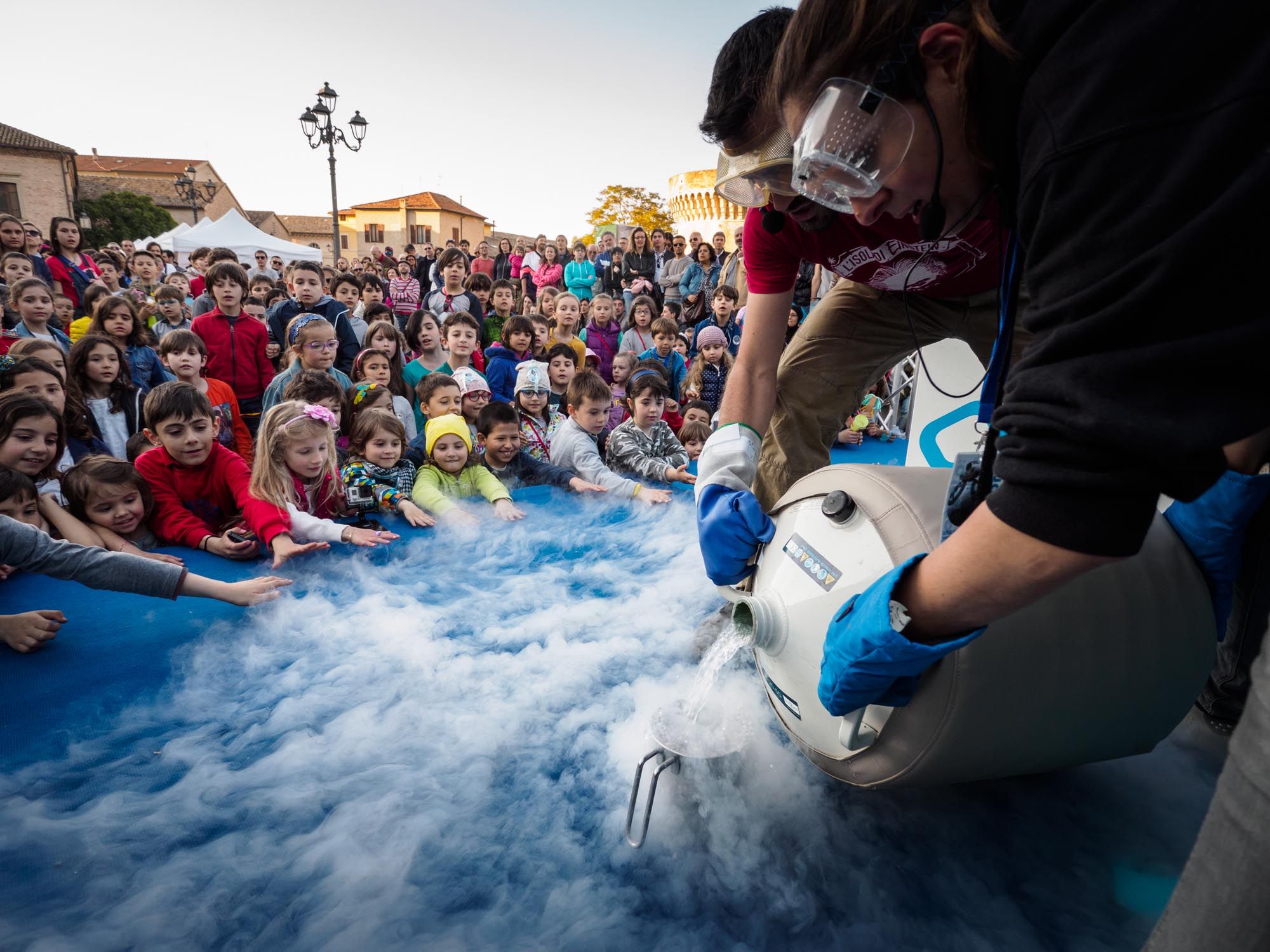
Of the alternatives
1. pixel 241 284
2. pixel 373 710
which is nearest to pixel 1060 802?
pixel 373 710

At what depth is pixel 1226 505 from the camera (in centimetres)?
132

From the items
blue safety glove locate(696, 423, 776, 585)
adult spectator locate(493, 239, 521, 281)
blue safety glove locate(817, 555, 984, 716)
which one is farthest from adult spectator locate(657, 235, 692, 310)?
blue safety glove locate(817, 555, 984, 716)

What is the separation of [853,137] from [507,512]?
297 centimetres

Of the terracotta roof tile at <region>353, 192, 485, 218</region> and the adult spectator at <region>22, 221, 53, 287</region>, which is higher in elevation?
the terracotta roof tile at <region>353, 192, 485, 218</region>

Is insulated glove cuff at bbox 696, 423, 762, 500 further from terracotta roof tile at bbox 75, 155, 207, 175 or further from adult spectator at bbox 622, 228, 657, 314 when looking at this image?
terracotta roof tile at bbox 75, 155, 207, 175

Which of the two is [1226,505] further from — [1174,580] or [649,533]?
[649,533]

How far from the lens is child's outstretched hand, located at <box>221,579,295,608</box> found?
2.50 metres

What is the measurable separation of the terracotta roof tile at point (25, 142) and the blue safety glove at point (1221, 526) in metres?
41.4

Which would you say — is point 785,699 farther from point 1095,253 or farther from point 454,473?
point 454,473

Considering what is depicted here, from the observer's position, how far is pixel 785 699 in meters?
1.55

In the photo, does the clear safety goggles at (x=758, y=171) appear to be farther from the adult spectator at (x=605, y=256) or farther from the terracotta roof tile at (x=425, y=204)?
the terracotta roof tile at (x=425, y=204)

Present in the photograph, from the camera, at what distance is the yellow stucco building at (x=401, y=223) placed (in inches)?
1777

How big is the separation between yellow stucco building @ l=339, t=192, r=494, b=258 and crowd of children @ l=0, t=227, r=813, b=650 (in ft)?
134

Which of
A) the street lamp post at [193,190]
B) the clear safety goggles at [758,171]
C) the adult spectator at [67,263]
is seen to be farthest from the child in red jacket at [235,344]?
the street lamp post at [193,190]
